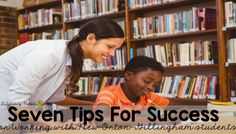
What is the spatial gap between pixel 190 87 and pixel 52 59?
2.28 m

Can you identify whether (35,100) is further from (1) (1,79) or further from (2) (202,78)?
(2) (202,78)

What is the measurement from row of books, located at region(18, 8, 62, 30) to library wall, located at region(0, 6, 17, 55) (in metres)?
0.12

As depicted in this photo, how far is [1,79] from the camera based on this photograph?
1.41m

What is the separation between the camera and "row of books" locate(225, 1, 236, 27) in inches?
119

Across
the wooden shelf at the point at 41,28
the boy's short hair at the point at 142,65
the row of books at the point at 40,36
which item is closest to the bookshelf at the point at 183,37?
the row of books at the point at 40,36

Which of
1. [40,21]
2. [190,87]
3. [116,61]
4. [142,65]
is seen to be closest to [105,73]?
[116,61]

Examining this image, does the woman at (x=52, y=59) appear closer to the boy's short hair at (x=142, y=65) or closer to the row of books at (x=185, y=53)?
the boy's short hair at (x=142, y=65)

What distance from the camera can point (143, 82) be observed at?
1774 mm

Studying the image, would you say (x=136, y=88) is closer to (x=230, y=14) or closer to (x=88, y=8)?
(x=230, y=14)

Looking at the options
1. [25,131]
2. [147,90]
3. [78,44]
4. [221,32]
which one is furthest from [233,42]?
[25,131]

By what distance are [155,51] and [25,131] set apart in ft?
8.68

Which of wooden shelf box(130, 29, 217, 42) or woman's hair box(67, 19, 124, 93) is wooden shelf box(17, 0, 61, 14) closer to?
wooden shelf box(130, 29, 217, 42)

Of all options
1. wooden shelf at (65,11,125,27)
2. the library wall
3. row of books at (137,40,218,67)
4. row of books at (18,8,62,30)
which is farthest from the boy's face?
the library wall

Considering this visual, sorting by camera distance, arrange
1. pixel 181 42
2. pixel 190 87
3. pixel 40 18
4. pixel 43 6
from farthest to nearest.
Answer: pixel 43 6 → pixel 40 18 → pixel 181 42 → pixel 190 87
